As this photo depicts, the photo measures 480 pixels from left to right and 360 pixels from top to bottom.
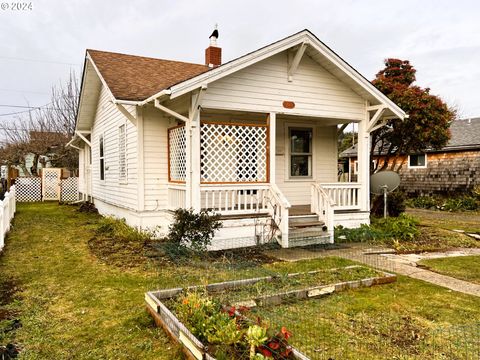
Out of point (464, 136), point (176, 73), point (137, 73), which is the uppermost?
point (176, 73)

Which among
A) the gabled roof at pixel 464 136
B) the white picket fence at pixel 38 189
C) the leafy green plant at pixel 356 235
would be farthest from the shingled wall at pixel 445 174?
the white picket fence at pixel 38 189

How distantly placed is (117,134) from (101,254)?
16.6 ft

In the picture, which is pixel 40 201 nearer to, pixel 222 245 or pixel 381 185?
pixel 222 245

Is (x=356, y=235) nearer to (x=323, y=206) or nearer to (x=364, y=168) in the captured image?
(x=323, y=206)

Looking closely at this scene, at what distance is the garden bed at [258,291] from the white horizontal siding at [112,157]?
17.7ft

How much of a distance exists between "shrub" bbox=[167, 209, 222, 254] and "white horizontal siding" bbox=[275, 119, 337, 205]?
158 inches

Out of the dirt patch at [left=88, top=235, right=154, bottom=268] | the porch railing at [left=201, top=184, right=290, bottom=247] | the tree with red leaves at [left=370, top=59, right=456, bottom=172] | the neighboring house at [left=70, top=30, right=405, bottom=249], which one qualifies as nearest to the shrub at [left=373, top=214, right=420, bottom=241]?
the neighboring house at [left=70, top=30, right=405, bottom=249]

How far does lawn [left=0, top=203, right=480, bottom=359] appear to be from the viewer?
364 centimetres

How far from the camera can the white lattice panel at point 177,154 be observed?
28.4 feet

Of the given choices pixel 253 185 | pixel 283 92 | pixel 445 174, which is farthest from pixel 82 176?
pixel 445 174

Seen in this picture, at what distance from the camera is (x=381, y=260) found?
23.9 ft

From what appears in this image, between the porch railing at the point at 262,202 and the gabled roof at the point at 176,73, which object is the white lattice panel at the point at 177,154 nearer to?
the porch railing at the point at 262,202

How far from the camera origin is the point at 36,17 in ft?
58.4

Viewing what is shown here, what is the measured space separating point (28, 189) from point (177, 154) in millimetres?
16195
